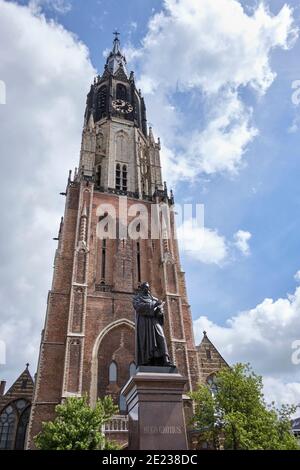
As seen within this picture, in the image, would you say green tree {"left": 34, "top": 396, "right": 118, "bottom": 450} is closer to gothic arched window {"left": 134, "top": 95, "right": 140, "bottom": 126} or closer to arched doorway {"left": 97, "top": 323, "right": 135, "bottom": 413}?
arched doorway {"left": 97, "top": 323, "right": 135, "bottom": 413}

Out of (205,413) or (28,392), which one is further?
(28,392)

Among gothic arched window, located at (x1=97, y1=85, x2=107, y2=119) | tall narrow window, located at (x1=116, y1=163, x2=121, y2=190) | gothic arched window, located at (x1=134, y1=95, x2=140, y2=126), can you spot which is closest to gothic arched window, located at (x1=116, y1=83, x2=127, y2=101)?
gothic arched window, located at (x1=134, y1=95, x2=140, y2=126)

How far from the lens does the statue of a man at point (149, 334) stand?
7904 mm

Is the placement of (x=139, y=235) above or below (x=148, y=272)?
above

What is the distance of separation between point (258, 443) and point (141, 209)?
2137cm

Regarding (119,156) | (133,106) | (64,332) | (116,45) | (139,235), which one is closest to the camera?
(64,332)

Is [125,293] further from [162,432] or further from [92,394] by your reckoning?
[162,432]

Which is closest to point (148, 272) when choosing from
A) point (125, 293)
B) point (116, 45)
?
point (125, 293)

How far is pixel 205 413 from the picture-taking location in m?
17.6

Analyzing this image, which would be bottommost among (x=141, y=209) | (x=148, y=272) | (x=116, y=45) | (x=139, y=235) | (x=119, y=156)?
(x=148, y=272)

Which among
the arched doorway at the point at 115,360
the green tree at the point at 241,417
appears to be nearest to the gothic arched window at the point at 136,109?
the arched doorway at the point at 115,360

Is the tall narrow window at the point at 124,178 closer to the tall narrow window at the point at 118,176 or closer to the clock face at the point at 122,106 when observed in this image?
the tall narrow window at the point at 118,176

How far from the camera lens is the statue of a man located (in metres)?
7.90

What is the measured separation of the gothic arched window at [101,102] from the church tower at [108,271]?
88 centimetres
